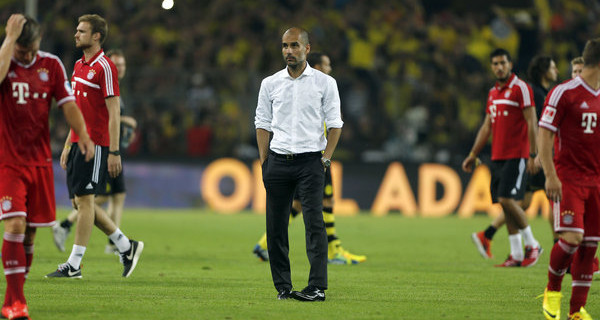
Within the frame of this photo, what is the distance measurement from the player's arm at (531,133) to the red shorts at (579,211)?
4.05 m

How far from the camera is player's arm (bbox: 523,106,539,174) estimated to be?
37.2 feet

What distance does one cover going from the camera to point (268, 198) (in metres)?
8.55

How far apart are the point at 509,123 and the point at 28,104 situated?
21.6 feet

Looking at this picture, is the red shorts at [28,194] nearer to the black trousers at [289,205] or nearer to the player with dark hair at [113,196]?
the black trousers at [289,205]

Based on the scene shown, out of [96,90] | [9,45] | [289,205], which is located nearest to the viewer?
[9,45]

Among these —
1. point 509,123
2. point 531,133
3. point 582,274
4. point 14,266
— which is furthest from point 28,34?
point 509,123

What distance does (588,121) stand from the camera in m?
7.27

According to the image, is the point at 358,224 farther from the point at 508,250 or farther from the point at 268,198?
the point at 268,198

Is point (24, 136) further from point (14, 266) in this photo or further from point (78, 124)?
point (14, 266)

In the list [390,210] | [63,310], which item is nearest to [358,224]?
[390,210]

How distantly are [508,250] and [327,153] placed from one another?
271 inches

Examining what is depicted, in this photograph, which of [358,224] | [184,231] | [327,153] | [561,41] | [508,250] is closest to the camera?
[327,153]

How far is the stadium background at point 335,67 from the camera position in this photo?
74.5 feet

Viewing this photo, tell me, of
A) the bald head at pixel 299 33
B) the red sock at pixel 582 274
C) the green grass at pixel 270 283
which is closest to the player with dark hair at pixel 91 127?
the green grass at pixel 270 283
